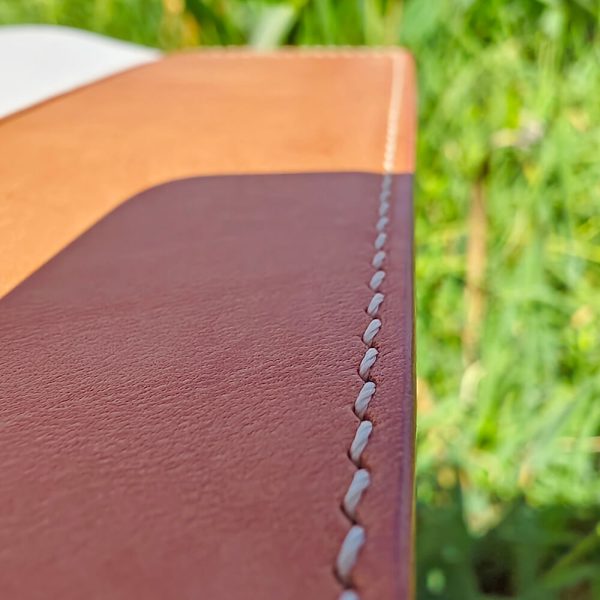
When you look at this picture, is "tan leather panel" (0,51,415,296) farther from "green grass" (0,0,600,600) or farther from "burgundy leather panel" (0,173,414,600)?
"green grass" (0,0,600,600)

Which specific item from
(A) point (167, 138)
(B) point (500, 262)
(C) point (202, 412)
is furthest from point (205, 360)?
(B) point (500, 262)

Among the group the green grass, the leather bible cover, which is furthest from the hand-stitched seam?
the green grass

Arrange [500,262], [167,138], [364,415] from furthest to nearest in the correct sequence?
[500,262] → [167,138] → [364,415]

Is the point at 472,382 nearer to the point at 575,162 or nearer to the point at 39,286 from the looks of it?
the point at 575,162

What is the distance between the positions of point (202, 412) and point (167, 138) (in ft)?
1.48

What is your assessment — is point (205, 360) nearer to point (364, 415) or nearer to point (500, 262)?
point (364, 415)

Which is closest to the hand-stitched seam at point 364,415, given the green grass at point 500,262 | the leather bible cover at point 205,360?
the leather bible cover at point 205,360

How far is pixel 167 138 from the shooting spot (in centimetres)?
75

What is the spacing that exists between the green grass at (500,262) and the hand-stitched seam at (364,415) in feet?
2.44

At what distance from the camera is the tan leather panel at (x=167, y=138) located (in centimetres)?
59

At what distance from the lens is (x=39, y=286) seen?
50 centimetres

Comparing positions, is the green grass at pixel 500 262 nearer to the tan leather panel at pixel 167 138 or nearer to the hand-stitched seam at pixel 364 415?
the tan leather panel at pixel 167 138

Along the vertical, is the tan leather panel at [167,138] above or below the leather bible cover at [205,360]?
above

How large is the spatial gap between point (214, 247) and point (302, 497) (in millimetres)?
270
